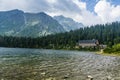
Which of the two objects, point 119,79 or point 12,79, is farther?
point 119,79

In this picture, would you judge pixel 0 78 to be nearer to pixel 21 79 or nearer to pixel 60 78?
pixel 21 79

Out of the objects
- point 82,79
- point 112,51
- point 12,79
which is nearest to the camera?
point 12,79

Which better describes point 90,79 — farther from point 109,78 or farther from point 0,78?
point 0,78

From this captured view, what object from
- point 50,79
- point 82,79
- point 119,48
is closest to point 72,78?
point 82,79

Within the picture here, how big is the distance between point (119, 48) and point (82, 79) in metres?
98.9

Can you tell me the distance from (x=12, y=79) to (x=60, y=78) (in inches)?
300

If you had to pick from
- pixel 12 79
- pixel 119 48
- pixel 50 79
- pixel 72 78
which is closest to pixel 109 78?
pixel 72 78

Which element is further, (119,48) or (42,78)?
(119,48)

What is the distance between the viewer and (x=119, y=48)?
127438 mm

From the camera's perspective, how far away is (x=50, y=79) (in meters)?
32.7

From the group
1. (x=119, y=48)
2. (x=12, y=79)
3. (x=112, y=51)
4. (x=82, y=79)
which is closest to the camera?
(x=12, y=79)

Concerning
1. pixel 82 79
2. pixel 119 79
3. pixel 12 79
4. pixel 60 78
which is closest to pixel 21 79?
pixel 12 79

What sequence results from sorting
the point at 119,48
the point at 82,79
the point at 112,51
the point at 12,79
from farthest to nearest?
1. the point at 112,51
2. the point at 119,48
3. the point at 82,79
4. the point at 12,79

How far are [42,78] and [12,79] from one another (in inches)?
184
